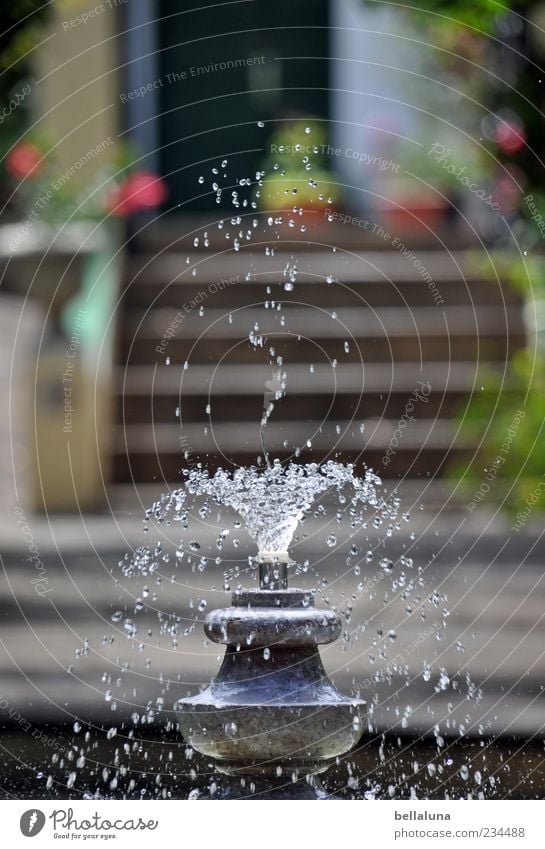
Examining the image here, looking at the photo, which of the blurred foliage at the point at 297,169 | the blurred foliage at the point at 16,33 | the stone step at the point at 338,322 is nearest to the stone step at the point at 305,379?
the stone step at the point at 338,322

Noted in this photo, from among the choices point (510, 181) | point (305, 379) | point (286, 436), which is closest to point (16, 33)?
point (510, 181)

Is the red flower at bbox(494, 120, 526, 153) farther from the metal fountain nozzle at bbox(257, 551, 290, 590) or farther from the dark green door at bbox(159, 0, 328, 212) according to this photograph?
the dark green door at bbox(159, 0, 328, 212)

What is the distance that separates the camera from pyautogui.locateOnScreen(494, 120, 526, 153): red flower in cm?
609

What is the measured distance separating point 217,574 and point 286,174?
438 cm

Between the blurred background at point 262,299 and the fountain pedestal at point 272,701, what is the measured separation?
1.96m

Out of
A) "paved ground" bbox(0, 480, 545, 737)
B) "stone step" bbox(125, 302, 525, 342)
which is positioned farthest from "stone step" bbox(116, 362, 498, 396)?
"paved ground" bbox(0, 480, 545, 737)

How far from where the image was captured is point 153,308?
9281mm

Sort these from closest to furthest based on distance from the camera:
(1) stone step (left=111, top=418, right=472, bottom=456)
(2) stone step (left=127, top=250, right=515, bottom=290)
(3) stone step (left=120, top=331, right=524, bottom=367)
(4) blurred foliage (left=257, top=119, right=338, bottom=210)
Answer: (1) stone step (left=111, top=418, right=472, bottom=456), (3) stone step (left=120, top=331, right=524, bottom=367), (2) stone step (left=127, top=250, right=515, bottom=290), (4) blurred foliage (left=257, top=119, right=338, bottom=210)

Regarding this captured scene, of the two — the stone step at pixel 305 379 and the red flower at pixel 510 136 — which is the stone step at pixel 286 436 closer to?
the stone step at pixel 305 379

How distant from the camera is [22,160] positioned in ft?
27.3

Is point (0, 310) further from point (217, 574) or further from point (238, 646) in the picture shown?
point (238, 646)

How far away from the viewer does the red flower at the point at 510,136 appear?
6.09 m

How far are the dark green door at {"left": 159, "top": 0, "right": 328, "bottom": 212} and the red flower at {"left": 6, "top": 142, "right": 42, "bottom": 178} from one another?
7.31ft

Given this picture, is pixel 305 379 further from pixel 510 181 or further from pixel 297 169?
pixel 297 169
